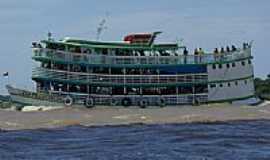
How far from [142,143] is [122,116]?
24.9 m

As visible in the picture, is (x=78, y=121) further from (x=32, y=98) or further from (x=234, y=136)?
(x=234, y=136)

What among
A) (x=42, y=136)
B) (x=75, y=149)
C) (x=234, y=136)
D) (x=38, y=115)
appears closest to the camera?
(x=75, y=149)

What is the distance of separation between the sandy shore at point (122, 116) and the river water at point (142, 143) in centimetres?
714

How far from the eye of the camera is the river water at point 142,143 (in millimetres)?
28438

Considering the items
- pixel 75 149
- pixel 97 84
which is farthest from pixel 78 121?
pixel 75 149

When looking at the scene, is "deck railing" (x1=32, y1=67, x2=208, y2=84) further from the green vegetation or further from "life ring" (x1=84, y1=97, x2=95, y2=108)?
the green vegetation

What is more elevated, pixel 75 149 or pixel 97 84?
pixel 97 84

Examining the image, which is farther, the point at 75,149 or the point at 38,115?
the point at 38,115

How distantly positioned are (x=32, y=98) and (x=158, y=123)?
18.9m

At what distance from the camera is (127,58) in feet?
223

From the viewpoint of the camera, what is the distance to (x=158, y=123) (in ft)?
170

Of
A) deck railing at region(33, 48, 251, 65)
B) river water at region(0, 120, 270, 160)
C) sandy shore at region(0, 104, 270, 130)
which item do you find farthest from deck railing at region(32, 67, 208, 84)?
river water at region(0, 120, 270, 160)

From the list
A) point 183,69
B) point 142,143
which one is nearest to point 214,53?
point 183,69

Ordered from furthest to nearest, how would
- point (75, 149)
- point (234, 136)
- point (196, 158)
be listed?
point (234, 136), point (75, 149), point (196, 158)
